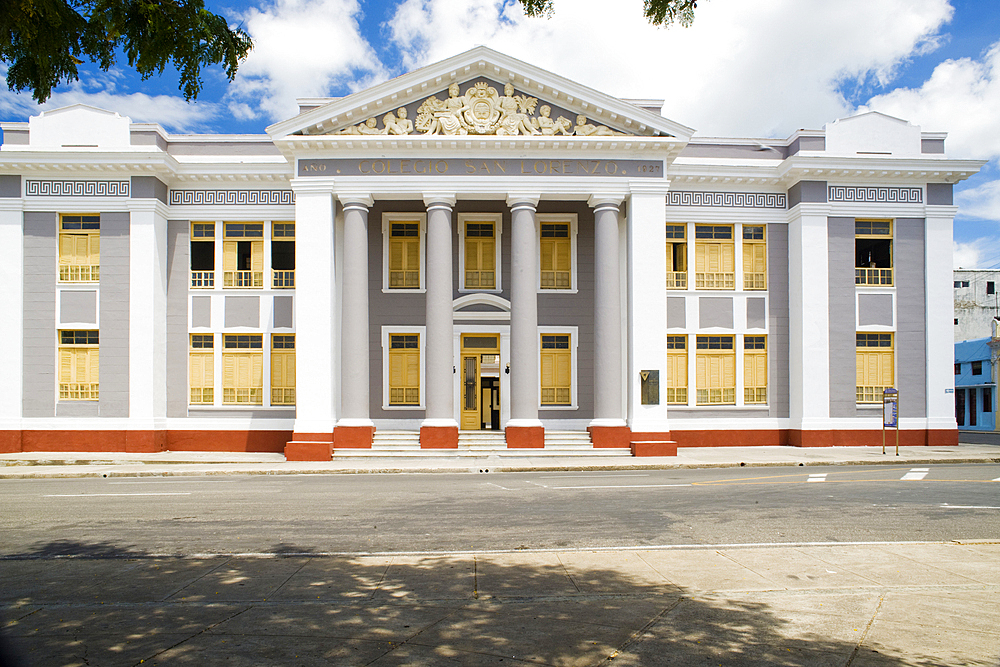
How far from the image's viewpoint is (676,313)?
24297 mm

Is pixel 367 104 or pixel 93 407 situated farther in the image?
pixel 93 407

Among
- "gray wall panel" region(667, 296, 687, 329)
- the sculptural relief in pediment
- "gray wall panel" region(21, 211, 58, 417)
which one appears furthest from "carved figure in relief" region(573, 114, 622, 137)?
"gray wall panel" region(21, 211, 58, 417)

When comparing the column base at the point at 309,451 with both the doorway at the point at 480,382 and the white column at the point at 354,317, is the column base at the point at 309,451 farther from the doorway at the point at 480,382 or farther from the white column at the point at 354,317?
the doorway at the point at 480,382

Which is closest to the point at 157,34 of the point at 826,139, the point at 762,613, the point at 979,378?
the point at 762,613

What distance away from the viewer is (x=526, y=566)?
23.7 ft

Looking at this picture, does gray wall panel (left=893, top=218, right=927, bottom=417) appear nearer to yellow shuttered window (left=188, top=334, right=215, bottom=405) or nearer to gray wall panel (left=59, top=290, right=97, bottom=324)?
yellow shuttered window (left=188, top=334, right=215, bottom=405)

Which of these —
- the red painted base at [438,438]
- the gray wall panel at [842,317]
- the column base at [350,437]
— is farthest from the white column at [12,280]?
the gray wall panel at [842,317]

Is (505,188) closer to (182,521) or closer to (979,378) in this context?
(182,521)

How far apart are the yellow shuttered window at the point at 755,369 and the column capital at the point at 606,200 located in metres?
6.66

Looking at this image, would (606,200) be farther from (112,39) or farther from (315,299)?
(112,39)

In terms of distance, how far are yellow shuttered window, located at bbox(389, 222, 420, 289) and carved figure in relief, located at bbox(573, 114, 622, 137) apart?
6.15 m

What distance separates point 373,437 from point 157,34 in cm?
1751

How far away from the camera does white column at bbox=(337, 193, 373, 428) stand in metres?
21.3

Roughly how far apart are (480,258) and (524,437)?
659 cm
